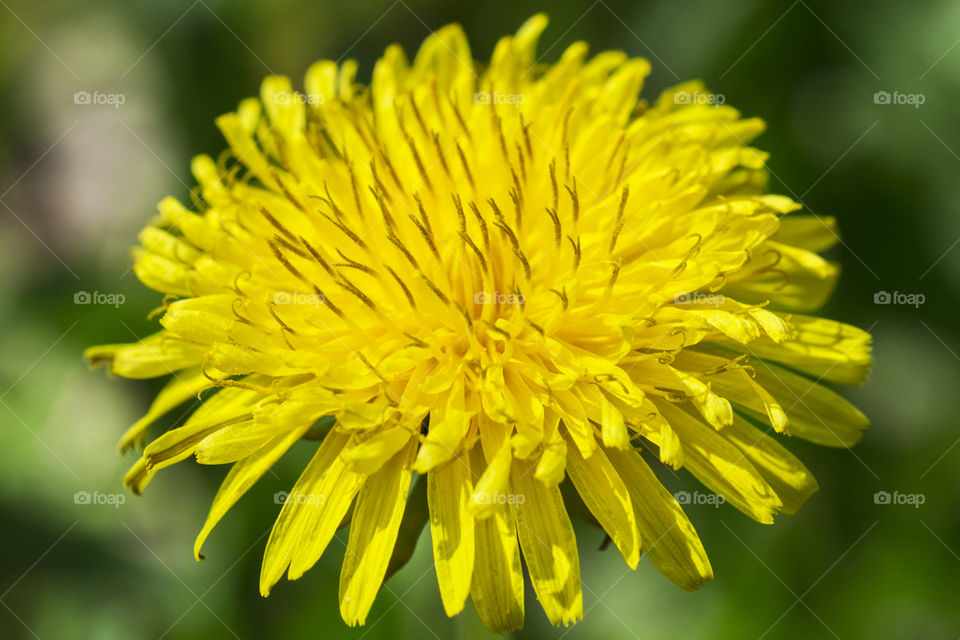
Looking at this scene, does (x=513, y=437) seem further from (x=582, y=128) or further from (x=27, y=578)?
(x=27, y=578)

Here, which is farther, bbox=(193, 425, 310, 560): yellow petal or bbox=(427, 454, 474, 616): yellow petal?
bbox=(193, 425, 310, 560): yellow petal

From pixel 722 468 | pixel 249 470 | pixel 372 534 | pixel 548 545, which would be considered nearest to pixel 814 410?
pixel 722 468

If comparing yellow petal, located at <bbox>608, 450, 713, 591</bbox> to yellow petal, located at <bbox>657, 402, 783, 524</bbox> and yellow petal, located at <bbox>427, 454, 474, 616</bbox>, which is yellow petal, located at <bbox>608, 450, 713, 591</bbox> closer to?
yellow petal, located at <bbox>657, 402, 783, 524</bbox>

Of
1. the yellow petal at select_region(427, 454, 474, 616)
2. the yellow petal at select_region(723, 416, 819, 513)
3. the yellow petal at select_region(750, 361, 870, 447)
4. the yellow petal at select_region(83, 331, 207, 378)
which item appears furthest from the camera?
the yellow petal at select_region(83, 331, 207, 378)

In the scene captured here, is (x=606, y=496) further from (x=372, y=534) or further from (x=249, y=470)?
(x=249, y=470)

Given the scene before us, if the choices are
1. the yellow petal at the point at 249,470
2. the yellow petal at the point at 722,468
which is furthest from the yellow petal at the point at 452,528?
the yellow petal at the point at 722,468

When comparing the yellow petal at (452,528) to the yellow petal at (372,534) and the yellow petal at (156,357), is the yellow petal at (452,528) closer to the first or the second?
the yellow petal at (372,534)

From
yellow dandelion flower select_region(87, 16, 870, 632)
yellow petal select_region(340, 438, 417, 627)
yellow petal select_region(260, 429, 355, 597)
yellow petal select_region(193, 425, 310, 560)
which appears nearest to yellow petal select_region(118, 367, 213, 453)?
yellow dandelion flower select_region(87, 16, 870, 632)
